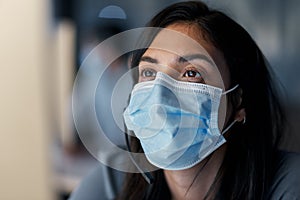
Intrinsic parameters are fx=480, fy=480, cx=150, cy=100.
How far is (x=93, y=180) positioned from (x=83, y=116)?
10cm

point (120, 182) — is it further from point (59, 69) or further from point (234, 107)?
point (59, 69)

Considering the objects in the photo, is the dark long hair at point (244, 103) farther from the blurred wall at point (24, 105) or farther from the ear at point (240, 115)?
the blurred wall at point (24, 105)

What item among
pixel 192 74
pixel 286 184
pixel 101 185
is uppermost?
pixel 192 74

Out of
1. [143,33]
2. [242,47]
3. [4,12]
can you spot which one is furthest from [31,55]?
[242,47]

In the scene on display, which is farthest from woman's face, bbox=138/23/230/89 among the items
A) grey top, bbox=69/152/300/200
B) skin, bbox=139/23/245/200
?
grey top, bbox=69/152/300/200

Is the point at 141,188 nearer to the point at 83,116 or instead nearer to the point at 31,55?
the point at 83,116

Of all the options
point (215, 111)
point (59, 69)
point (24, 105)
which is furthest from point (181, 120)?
point (24, 105)

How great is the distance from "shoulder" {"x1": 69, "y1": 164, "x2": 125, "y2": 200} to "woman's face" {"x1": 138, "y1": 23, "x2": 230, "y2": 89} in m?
0.20

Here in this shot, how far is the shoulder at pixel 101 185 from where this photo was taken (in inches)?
27.8

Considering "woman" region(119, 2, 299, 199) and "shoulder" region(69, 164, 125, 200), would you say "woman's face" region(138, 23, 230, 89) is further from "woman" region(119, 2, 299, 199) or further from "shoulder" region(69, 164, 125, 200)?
"shoulder" region(69, 164, 125, 200)

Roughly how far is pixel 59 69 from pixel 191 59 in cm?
54

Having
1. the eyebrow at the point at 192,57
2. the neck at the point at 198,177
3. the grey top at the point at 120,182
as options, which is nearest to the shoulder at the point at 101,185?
the grey top at the point at 120,182

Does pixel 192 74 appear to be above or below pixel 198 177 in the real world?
above

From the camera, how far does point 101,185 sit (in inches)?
28.4
